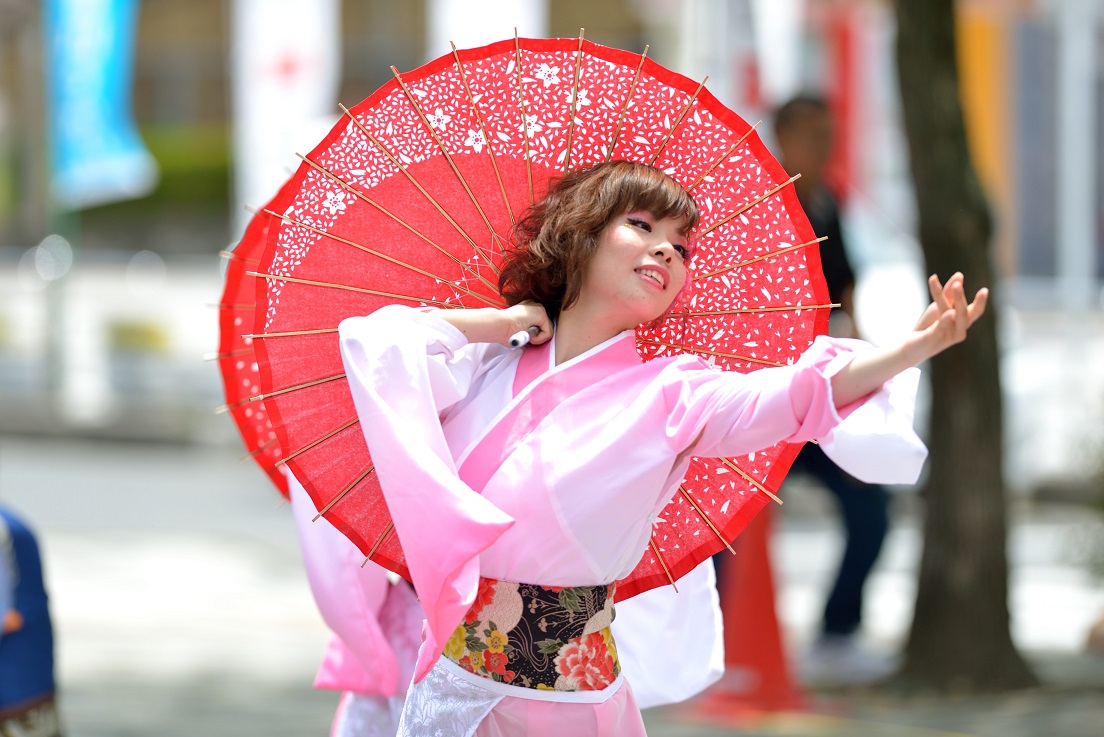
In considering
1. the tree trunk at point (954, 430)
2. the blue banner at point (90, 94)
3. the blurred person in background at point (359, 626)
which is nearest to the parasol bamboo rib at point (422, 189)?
the blurred person in background at point (359, 626)

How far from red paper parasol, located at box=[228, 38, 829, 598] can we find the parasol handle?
0.19 meters

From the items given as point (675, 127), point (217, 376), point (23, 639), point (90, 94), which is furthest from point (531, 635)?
point (90, 94)

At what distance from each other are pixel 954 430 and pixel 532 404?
332 centimetres

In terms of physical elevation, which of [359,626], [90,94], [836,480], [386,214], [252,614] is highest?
[90,94]

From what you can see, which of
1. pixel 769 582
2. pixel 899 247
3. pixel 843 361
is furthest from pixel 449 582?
pixel 899 247

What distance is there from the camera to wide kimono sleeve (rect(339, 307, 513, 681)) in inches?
96.1

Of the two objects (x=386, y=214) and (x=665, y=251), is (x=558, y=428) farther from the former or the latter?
(x=386, y=214)

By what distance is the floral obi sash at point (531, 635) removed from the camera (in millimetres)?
2646

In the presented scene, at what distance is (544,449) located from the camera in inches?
102

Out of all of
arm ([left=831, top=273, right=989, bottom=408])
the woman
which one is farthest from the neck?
arm ([left=831, top=273, right=989, bottom=408])

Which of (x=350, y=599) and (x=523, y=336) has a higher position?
(x=523, y=336)

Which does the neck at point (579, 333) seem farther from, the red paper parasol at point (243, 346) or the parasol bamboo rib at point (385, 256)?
the red paper parasol at point (243, 346)

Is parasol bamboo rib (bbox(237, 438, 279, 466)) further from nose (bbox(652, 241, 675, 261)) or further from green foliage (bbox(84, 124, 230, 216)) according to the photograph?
green foliage (bbox(84, 124, 230, 216))

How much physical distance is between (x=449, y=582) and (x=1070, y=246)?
33.9 ft
